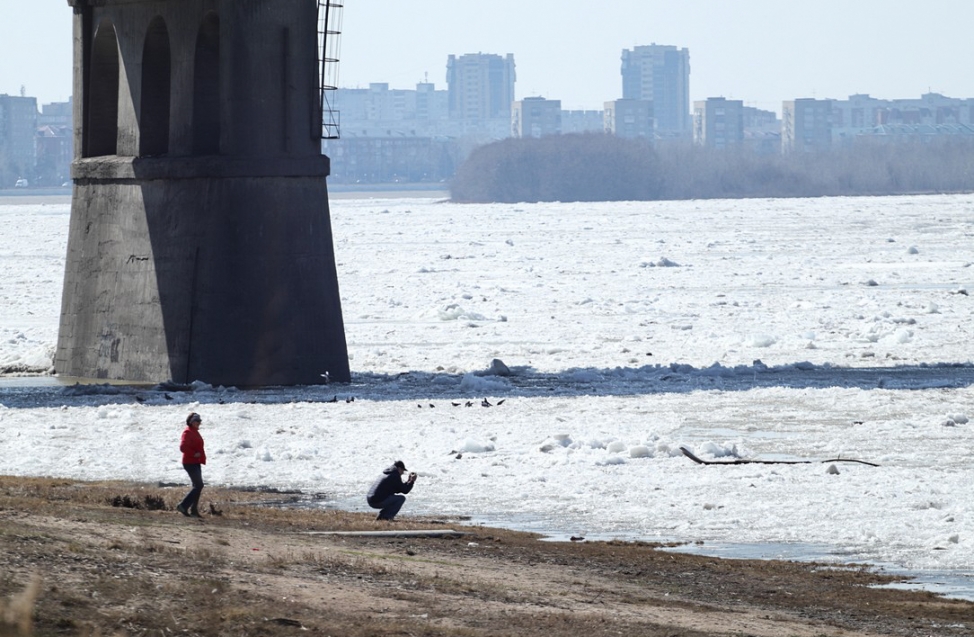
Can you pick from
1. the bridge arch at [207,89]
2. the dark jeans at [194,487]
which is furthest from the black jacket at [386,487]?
the bridge arch at [207,89]

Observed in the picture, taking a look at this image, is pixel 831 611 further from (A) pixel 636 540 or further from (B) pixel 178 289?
(B) pixel 178 289

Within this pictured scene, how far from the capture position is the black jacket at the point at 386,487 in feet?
48.0

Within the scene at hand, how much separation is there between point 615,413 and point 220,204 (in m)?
6.70

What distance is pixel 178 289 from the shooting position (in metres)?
24.7

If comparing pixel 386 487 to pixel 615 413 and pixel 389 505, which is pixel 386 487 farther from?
pixel 615 413

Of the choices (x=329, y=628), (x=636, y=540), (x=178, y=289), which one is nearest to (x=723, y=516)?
(x=636, y=540)

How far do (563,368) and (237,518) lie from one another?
13501mm

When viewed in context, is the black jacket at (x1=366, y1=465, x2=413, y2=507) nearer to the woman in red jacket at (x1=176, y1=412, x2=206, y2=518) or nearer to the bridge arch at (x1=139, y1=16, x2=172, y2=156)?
the woman in red jacket at (x1=176, y1=412, x2=206, y2=518)

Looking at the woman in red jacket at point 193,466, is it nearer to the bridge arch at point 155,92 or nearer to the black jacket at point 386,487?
the black jacket at point 386,487

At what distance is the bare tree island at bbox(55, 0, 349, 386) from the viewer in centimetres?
2438

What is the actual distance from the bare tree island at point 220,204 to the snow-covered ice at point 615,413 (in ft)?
2.78

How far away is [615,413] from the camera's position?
70.1 ft

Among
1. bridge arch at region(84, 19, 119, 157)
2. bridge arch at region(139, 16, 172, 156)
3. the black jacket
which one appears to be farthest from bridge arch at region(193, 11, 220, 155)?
the black jacket

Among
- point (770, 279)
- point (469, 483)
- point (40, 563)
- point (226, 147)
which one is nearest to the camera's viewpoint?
point (40, 563)
